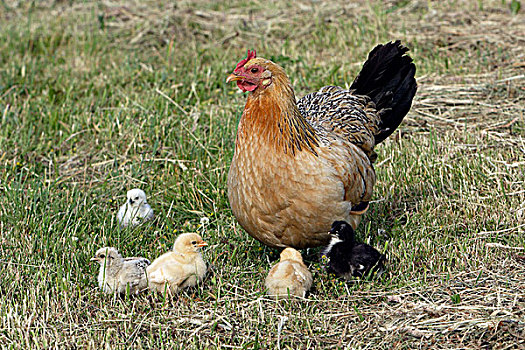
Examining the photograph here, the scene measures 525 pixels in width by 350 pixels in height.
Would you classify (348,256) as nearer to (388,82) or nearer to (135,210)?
(388,82)

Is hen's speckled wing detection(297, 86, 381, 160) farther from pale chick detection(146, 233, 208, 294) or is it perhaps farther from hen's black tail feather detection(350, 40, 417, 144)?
pale chick detection(146, 233, 208, 294)

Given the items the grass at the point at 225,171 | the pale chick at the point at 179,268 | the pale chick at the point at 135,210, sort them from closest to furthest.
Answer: the grass at the point at 225,171
the pale chick at the point at 179,268
the pale chick at the point at 135,210

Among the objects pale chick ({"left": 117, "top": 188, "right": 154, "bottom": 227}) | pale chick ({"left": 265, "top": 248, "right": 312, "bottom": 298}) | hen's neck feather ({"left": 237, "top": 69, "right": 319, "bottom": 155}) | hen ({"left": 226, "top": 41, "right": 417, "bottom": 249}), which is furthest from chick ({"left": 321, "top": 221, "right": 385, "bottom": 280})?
pale chick ({"left": 117, "top": 188, "right": 154, "bottom": 227})

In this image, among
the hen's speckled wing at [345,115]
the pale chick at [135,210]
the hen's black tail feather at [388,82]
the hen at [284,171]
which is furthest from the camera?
the hen's black tail feather at [388,82]

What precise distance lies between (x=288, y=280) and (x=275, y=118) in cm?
109

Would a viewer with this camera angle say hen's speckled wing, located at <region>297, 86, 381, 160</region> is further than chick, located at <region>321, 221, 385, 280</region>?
Yes

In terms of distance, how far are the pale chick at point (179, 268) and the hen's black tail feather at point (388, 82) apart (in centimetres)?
195

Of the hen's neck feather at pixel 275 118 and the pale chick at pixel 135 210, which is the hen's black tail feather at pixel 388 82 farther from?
the pale chick at pixel 135 210

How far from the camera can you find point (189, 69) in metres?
8.12

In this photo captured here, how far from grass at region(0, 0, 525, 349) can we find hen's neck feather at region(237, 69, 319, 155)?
1051mm

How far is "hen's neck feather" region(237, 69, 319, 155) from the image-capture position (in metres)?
4.18

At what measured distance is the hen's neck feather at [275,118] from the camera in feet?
13.7

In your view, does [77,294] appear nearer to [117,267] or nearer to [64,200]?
[117,267]

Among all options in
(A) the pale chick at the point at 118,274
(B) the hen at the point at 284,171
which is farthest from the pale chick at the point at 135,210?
(B) the hen at the point at 284,171
